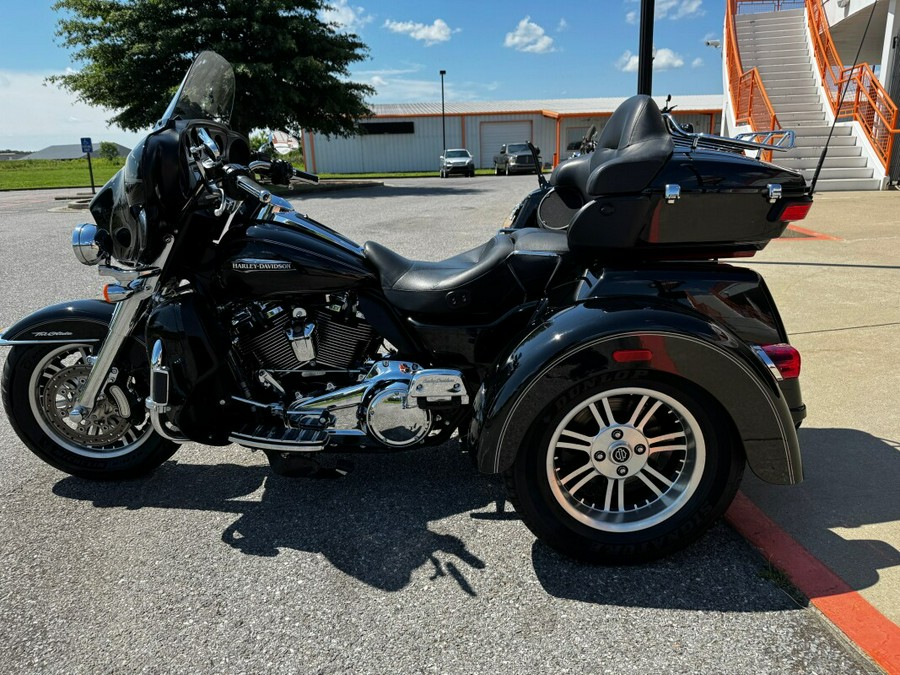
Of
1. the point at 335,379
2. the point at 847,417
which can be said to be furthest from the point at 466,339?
the point at 847,417

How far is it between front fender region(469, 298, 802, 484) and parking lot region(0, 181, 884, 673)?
0.46 m

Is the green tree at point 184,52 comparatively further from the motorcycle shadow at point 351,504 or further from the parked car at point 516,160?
the motorcycle shadow at point 351,504

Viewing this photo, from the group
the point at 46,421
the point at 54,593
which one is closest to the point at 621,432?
the point at 54,593

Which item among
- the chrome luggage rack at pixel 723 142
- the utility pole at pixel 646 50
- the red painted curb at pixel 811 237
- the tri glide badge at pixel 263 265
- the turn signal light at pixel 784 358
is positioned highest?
the utility pole at pixel 646 50

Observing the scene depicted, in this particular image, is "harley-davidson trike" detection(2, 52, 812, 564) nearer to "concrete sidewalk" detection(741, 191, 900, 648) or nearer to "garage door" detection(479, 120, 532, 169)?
"concrete sidewalk" detection(741, 191, 900, 648)

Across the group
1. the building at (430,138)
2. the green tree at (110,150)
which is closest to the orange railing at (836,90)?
the building at (430,138)

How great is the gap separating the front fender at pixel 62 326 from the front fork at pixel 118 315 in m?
0.15

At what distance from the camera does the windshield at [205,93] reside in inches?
112

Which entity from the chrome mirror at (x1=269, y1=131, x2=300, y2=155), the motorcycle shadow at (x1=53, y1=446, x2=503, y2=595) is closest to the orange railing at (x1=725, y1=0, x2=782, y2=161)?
the chrome mirror at (x1=269, y1=131, x2=300, y2=155)

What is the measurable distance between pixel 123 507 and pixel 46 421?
601mm

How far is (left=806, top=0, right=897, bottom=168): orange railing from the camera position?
523 inches

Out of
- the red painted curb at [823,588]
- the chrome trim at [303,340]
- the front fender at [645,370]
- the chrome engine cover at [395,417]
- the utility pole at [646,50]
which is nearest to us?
the red painted curb at [823,588]

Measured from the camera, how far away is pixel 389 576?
2408 mm

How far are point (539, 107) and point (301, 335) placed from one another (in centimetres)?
4155
